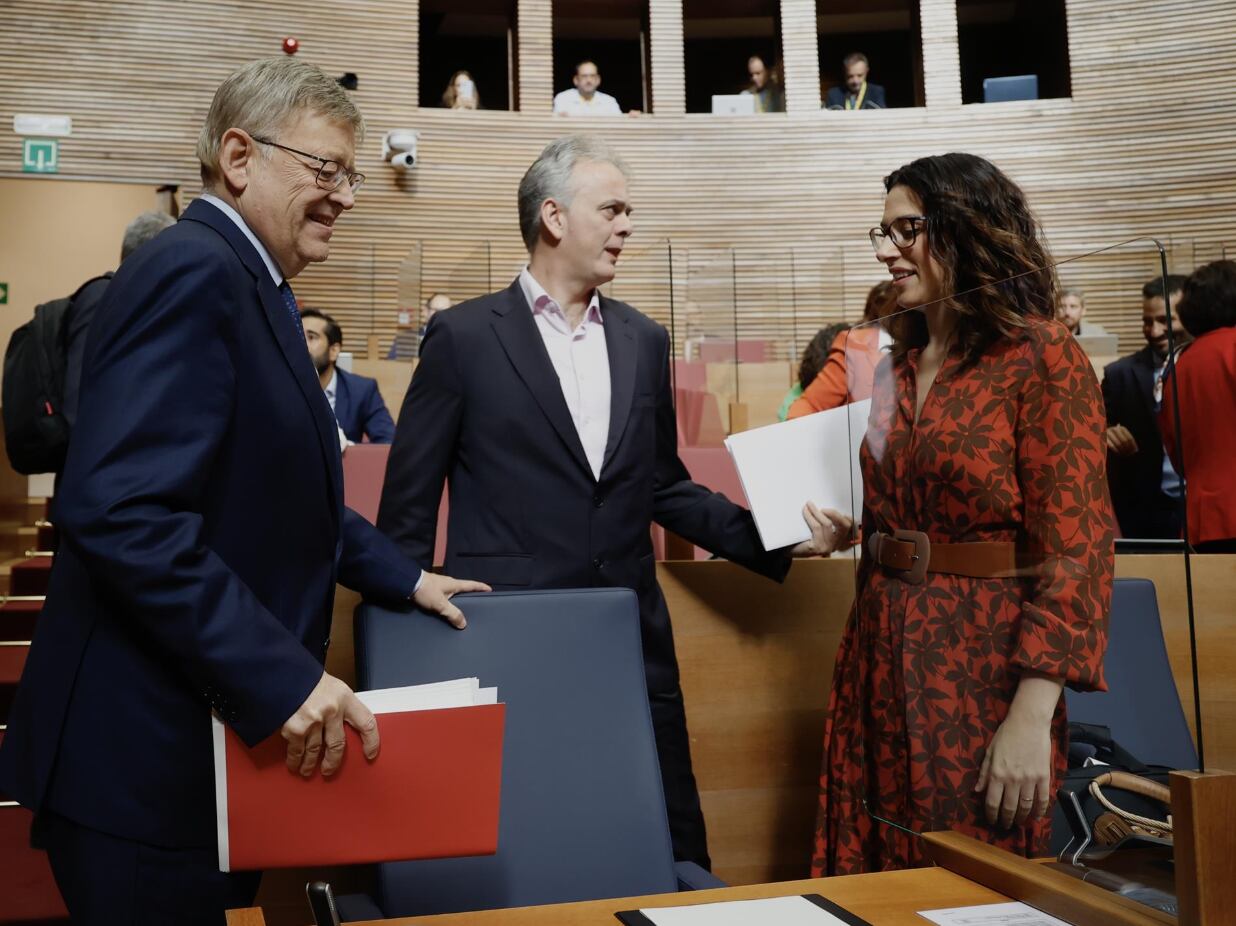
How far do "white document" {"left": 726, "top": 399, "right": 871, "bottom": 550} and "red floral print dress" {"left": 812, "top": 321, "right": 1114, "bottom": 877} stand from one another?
0.94 feet

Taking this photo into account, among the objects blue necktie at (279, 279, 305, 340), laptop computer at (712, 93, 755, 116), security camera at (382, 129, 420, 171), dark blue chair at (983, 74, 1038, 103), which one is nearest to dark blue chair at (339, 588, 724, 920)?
blue necktie at (279, 279, 305, 340)

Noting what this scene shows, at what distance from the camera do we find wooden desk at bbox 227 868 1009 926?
93cm

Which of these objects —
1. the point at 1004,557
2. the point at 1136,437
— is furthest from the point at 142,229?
the point at 1136,437

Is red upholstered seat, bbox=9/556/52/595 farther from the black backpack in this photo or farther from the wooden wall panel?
the wooden wall panel

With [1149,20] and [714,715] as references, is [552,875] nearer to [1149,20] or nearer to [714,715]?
[714,715]

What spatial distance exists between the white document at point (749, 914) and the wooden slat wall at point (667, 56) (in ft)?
30.2

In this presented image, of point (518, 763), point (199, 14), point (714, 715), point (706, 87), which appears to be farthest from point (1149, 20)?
point (518, 763)

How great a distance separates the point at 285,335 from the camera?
1.18m

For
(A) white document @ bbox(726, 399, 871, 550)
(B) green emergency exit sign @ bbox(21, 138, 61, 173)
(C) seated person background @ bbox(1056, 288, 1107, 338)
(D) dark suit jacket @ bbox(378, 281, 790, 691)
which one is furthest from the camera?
(B) green emergency exit sign @ bbox(21, 138, 61, 173)

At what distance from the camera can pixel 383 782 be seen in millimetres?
1011

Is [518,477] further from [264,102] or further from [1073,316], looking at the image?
[1073,316]

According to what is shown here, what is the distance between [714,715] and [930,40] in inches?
363

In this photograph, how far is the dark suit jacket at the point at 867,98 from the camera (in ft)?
32.1

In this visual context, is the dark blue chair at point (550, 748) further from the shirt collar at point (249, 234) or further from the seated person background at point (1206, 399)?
the seated person background at point (1206, 399)
